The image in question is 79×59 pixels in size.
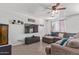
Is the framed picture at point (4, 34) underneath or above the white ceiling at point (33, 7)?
underneath

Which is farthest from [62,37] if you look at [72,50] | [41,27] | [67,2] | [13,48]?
[13,48]

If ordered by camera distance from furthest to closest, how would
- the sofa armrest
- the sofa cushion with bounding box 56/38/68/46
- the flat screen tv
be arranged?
the flat screen tv < the sofa cushion with bounding box 56/38/68/46 < the sofa armrest

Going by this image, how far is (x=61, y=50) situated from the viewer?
2.11m

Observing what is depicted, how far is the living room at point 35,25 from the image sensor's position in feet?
6.91

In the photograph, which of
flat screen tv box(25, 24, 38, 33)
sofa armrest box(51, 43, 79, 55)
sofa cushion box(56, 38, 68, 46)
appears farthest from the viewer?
flat screen tv box(25, 24, 38, 33)

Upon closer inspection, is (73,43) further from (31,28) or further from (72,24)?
(31,28)

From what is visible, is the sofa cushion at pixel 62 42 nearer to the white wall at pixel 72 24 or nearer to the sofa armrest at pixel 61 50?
the sofa armrest at pixel 61 50

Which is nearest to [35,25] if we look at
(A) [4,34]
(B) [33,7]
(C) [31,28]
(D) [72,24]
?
(C) [31,28]

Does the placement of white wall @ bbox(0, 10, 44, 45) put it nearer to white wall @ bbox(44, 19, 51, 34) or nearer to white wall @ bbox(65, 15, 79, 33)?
white wall @ bbox(44, 19, 51, 34)

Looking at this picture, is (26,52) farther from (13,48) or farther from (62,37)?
(62,37)

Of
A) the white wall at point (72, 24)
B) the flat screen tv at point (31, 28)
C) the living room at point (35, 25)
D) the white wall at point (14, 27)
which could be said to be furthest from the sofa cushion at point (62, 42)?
the flat screen tv at point (31, 28)

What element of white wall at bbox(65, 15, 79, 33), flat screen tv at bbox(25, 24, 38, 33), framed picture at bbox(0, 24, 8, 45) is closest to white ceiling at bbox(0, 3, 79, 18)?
white wall at bbox(65, 15, 79, 33)

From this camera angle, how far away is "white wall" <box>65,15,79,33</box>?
2.12 m
